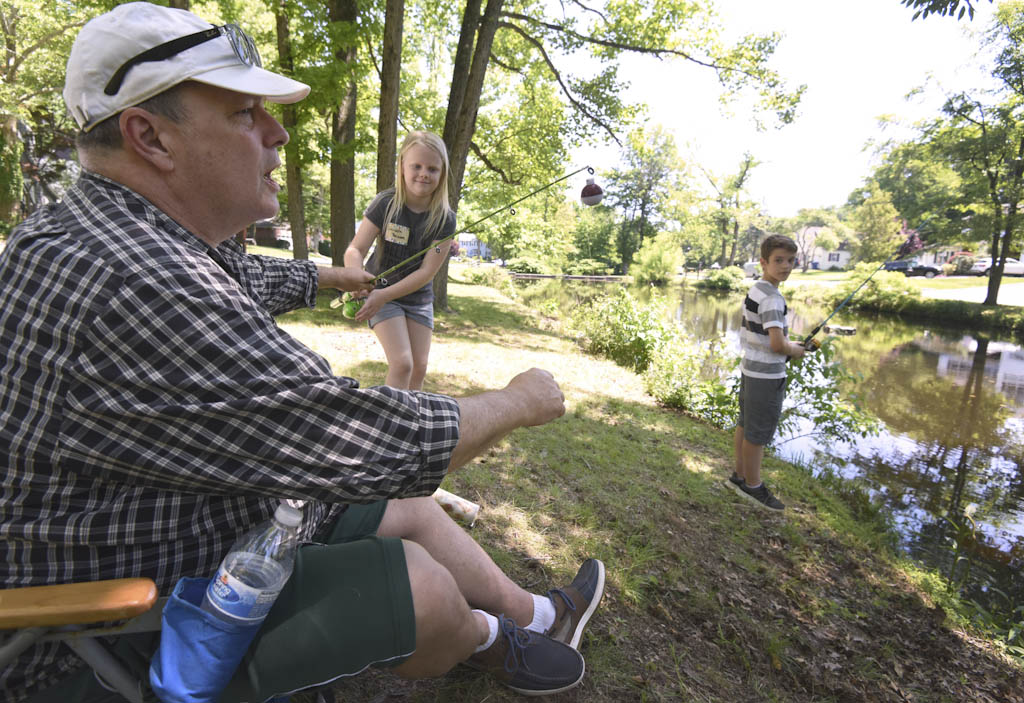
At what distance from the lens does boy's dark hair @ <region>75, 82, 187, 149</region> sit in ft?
3.92

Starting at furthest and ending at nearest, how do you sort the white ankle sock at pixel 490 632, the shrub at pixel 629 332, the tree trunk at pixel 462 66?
1. the tree trunk at pixel 462 66
2. the shrub at pixel 629 332
3. the white ankle sock at pixel 490 632

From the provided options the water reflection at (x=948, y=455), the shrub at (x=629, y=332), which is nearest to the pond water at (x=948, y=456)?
the water reflection at (x=948, y=455)

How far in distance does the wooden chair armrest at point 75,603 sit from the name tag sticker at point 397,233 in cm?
272

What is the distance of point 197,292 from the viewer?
3.45ft

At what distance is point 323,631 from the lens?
119 cm

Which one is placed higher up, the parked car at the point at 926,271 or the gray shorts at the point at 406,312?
the parked car at the point at 926,271

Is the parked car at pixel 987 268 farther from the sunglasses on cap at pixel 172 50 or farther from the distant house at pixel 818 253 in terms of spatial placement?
the sunglasses on cap at pixel 172 50

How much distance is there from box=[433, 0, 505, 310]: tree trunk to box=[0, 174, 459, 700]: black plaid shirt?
7.88 m

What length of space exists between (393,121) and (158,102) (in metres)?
6.68

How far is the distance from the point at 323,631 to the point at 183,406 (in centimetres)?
56

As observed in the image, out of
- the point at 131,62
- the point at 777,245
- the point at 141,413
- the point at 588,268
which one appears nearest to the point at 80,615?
the point at 141,413

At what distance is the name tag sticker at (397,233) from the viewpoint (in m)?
3.43

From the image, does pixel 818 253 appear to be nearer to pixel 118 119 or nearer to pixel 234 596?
pixel 118 119

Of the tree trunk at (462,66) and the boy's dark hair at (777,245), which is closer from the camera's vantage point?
the boy's dark hair at (777,245)
